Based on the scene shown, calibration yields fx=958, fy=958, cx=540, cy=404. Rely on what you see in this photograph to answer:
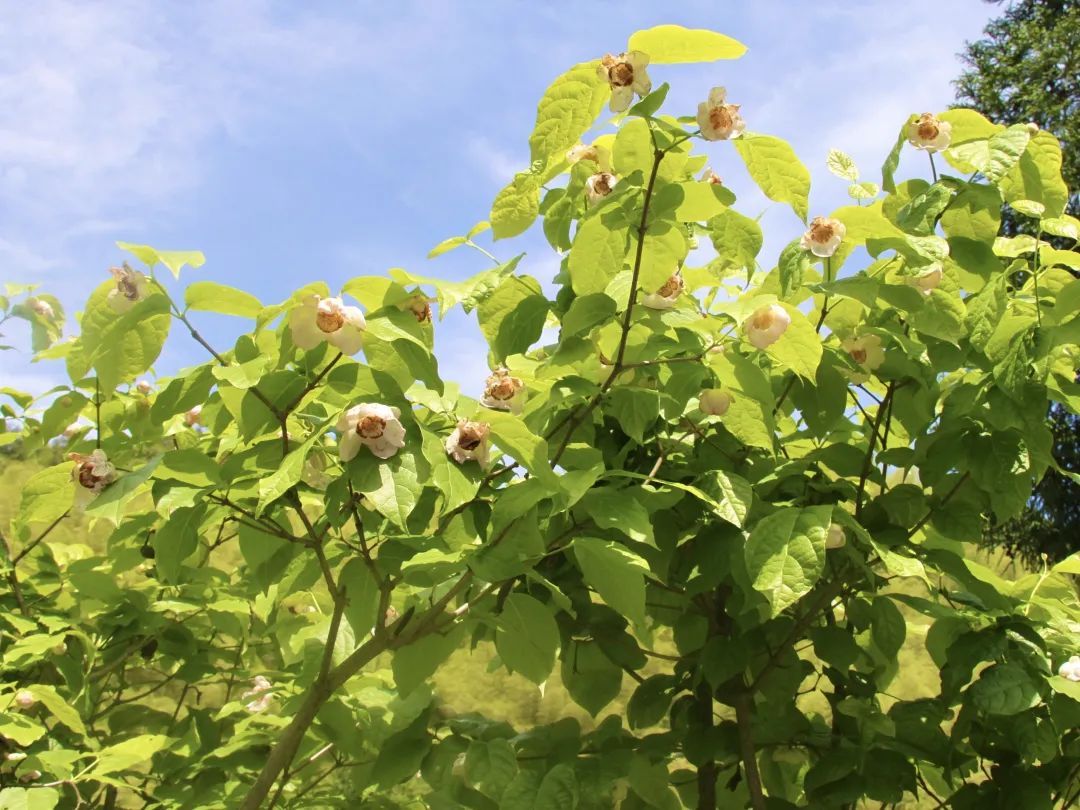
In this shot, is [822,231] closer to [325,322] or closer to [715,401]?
[715,401]

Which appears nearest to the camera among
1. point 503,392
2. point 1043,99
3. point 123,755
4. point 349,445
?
point 349,445

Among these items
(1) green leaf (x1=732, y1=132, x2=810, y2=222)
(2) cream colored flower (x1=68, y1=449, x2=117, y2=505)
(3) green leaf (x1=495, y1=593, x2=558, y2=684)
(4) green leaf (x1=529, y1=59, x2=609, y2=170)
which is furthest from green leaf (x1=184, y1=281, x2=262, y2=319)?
(1) green leaf (x1=732, y1=132, x2=810, y2=222)

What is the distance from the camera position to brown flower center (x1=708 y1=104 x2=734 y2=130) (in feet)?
3.25

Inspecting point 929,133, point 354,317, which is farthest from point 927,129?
point 354,317

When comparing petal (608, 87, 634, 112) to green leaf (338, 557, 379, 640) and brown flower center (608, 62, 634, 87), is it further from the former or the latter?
green leaf (338, 557, 379, 640)

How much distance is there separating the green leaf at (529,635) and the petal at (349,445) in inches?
12.4

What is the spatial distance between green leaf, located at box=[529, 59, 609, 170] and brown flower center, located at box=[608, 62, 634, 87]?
1cm

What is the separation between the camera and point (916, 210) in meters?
1.13

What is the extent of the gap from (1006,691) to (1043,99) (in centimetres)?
1192

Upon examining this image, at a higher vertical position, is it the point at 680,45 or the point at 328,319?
the point at 680,45

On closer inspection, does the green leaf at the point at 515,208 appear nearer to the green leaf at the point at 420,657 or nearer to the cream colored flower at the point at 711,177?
the cream colored flower at the point at 711,177

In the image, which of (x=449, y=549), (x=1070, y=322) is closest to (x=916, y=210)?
(x=1070, y=322)

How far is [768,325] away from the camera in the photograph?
105 centimetres

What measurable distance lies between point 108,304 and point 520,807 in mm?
787
